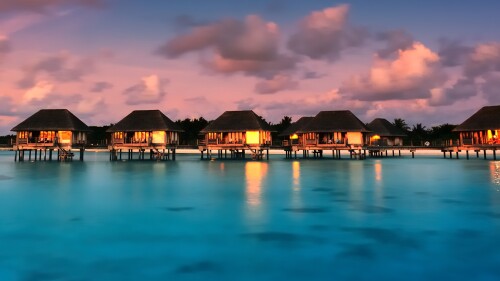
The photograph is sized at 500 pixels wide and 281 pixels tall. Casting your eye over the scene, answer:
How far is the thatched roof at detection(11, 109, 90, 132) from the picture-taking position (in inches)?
1934

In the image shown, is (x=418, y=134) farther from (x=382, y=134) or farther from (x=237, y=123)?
(x=237, y=123)

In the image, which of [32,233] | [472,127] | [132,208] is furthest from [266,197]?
[472,127]

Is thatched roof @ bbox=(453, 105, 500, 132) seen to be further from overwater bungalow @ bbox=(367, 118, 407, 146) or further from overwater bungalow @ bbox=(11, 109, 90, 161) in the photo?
overwater bungalow @ bbox=(11, 109, 90, 161)

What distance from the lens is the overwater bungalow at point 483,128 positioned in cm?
4628

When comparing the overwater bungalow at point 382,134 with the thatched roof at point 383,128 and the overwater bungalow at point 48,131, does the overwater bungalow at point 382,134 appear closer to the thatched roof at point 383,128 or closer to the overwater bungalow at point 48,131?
the thatched roof at point 383,128

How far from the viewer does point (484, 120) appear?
47188 mm

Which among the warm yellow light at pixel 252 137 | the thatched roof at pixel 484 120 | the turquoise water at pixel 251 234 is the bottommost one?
the turquoise water at pixel 251 234

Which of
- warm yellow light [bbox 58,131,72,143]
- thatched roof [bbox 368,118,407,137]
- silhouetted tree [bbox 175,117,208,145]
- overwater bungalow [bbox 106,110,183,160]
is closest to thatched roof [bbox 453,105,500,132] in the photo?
thatched roof [bbox 368,118,407,137]

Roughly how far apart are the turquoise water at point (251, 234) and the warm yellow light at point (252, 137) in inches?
1076

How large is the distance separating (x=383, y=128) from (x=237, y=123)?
89.8 ft

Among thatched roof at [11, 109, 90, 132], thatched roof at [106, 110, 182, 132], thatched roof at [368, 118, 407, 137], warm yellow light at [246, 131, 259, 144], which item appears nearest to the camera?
thatched roof at [106, 110, 182, 132]

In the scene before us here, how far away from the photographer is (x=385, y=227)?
43.9ft

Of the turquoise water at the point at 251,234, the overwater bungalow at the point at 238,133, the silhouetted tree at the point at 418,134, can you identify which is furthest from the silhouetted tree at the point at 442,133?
the turquoise water at the point at 251,234

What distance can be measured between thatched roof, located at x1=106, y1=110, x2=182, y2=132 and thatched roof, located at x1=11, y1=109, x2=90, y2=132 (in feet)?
14.5
